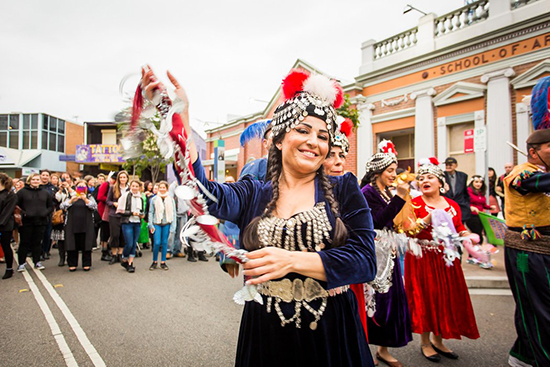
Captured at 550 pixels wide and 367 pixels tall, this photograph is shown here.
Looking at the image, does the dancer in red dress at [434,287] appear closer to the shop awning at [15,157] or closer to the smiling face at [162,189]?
the smiling face at [162,189]

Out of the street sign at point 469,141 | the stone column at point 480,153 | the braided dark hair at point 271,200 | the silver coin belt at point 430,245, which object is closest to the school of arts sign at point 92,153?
the stone column at point 480,153

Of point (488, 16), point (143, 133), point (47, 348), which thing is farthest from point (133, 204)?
point (488, 16)

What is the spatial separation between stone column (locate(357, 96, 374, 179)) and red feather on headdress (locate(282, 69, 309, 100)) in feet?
38.3

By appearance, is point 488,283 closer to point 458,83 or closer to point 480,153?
point 480,153

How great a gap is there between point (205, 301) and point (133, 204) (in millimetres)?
3110

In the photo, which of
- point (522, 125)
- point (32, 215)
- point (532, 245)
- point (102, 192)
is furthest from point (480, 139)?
point (32, 215)

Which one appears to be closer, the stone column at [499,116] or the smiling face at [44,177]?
the smiling face at [44,177]

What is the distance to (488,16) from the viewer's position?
33.1ft

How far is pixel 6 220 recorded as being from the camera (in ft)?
20.1

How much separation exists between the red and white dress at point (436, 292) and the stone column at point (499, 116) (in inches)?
297

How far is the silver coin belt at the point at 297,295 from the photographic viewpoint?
4.97 feet

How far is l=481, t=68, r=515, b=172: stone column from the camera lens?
9242 mm

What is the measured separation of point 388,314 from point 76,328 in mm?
3634

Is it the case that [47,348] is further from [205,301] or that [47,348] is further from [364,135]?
[364,135]
